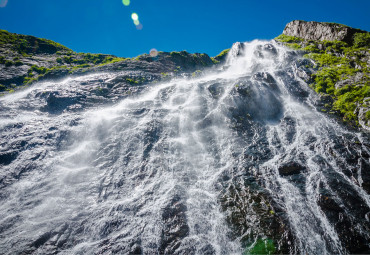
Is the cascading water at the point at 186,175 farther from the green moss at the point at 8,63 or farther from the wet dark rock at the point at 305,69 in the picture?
the green moss at the point at 8,63

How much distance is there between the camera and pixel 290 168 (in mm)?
11133

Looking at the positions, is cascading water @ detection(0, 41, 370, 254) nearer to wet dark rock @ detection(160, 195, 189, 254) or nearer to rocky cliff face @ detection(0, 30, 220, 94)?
wet dark rock @ detection(160, 195, 189, 254)

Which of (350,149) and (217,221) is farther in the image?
(350,149)

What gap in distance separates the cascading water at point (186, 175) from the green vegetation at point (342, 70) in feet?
4.98

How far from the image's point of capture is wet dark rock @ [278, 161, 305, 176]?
1091 cm

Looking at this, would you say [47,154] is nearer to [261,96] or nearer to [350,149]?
[261,96]

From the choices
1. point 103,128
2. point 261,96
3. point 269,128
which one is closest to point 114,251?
point 103,128

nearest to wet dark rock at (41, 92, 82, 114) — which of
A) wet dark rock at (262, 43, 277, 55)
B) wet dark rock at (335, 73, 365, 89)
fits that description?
wet dark rock at (335, 73, 365, 89)

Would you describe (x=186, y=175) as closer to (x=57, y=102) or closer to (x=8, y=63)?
(x=57, y=102)

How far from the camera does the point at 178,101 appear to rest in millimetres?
19906

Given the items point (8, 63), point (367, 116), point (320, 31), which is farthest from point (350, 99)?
point (8, 63)

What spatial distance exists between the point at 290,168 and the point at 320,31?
2484 cm

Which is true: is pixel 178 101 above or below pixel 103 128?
above

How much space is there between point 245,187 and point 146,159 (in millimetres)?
6293
